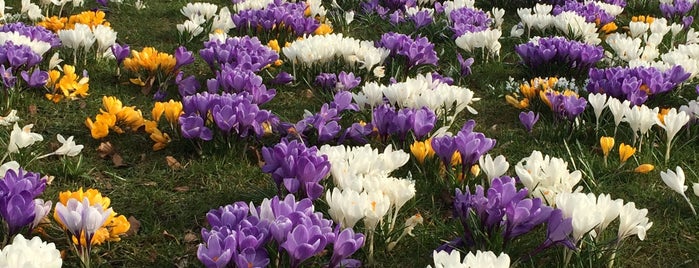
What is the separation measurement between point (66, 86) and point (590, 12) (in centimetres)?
544

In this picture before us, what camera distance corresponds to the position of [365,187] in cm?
330

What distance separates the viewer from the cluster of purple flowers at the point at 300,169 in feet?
11.4

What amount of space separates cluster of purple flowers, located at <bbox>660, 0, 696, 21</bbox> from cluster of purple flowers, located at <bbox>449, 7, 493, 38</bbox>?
232cm

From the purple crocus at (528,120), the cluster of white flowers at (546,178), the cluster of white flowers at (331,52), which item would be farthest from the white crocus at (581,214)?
the cluster of white flowers at (331,52)

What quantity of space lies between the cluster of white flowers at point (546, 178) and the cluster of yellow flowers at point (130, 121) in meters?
2.23

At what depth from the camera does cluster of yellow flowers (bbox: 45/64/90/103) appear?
17.4 feet

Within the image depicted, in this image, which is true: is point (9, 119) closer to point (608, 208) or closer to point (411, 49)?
point (411, 49)

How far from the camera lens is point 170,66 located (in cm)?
564

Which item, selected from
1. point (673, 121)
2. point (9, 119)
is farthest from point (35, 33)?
point (673, 121)

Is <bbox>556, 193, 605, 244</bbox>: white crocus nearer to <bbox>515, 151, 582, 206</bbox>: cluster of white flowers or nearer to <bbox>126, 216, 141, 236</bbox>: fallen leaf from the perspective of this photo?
<bbox>515, 151, 582, 206</bbox>: cluster of white flowers

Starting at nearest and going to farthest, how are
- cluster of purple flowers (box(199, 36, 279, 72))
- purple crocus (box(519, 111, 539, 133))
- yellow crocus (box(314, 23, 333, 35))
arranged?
1. purple crocus (box(519, 111, 539, 133))
2. cluster of purple flowers (box(199, 36, 279, 72))
3. yellow crocus (box(314, 23, 333, 35))

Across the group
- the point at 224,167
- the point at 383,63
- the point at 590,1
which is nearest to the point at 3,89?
the point at 224,167

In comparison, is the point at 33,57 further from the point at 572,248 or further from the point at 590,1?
the point at 590,1

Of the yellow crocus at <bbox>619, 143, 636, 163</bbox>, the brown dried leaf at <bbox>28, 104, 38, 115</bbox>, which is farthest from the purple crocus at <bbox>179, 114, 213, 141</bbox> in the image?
the yellow crocus at <bbox>619, 143, 636, 163</bbox>
